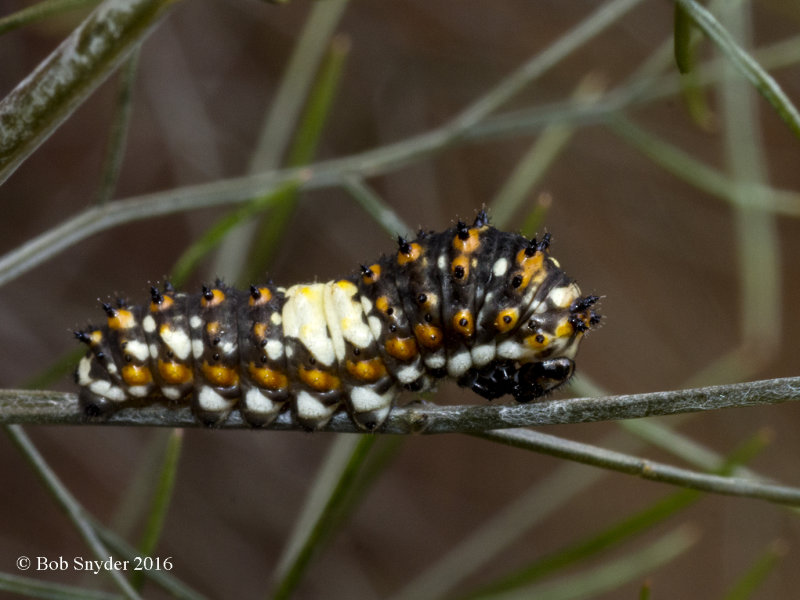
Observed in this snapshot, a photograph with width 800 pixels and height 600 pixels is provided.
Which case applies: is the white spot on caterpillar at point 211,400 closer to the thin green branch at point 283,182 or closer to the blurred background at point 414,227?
the thin green branch at point 283,182

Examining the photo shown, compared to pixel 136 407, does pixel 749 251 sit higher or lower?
higher

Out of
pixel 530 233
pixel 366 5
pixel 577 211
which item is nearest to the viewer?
pixel 530 233

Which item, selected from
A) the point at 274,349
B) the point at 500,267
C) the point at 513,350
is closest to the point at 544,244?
the point at 500,267

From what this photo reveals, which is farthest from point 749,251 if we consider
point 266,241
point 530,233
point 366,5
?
point 366,5

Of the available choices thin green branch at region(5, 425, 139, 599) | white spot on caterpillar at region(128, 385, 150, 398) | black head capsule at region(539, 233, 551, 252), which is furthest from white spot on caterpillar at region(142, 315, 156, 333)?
black head capsule at region(539, 233, 551, 252)

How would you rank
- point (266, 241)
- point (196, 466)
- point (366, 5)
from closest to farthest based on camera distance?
point (266, 241)
point (366, 5)
point (196, 466)

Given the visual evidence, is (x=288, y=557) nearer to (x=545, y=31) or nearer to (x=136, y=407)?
(x=136, y=407)

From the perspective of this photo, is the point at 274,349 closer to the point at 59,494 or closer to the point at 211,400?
the point at 211,400
